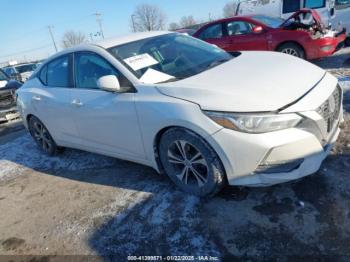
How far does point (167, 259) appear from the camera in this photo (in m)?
2.57

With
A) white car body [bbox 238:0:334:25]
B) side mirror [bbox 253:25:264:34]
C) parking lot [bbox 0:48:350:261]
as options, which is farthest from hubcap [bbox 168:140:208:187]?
white car body [bbox 238:0:334:25]

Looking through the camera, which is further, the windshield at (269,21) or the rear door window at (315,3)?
the rear door window at (315,3)

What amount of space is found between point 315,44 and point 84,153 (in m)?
5.71

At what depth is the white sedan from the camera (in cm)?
261

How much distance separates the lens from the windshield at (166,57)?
3.34 m

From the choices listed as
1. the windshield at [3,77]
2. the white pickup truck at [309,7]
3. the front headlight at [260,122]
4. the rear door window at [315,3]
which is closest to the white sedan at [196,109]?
the front headlight at [260,122]

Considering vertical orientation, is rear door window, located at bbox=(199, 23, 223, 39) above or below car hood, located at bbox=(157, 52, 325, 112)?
below

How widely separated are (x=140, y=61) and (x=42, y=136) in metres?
2.50

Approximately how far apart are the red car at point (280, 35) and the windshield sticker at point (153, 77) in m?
5.52

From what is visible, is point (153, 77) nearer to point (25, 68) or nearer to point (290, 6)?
point (290, 6)

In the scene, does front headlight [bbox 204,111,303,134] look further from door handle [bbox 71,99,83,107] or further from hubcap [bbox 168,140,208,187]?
door handle [bbox 71,99,83,107]

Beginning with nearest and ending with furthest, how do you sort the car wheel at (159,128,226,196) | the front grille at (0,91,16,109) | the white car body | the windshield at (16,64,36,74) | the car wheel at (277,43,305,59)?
the car wheel at (159,128,226,196) < the car wheel at (277,43,305,59) < the front grille at (0,91,16,109) < the white car body < the windshield at (16,64,36,74)

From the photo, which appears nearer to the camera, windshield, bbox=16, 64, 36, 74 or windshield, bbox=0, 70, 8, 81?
windshield, bbox=0, 70, 8, 81

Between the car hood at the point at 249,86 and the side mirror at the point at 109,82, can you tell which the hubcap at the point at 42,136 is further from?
the car hood at the point at 249,86
